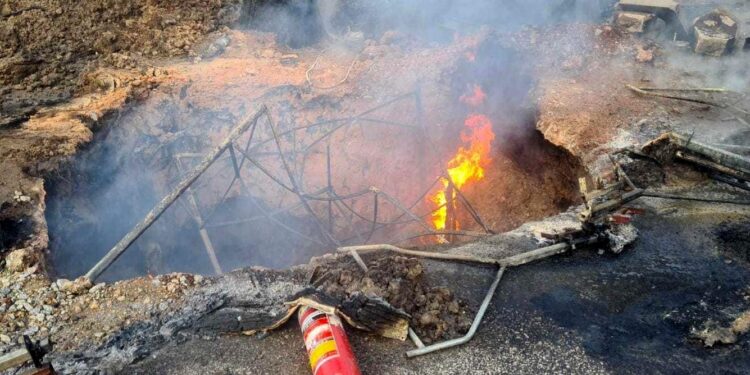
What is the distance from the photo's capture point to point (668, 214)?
610cm

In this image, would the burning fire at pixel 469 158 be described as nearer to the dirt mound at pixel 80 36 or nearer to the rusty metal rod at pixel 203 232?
the rusty metal rod at pixel 203 232

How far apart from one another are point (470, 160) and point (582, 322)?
189 inches

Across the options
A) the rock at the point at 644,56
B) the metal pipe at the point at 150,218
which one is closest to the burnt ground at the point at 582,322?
the metal pipe at the point at 150,218

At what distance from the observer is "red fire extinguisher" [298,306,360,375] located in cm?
377

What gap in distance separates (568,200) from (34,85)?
9.05 m

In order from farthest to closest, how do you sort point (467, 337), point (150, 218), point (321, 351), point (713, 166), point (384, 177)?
point (384, 177)
point (713, 166)
point (150, 218)
point (467, 337)
point (321, 351)

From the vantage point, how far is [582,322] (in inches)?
186

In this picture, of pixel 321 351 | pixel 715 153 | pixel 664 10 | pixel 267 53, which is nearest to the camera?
pixel 321 351

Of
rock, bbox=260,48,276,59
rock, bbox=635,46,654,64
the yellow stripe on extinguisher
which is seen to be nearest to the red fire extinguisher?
the yellow stripe on extinguisher

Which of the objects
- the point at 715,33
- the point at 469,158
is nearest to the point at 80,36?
the point at 469,158

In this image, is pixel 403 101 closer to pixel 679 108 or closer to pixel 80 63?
pixel 679 108

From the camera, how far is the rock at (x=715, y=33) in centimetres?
955

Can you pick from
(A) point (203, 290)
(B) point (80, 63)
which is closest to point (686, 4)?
(A) point (203, 290)

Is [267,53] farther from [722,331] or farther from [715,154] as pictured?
[722,331]
